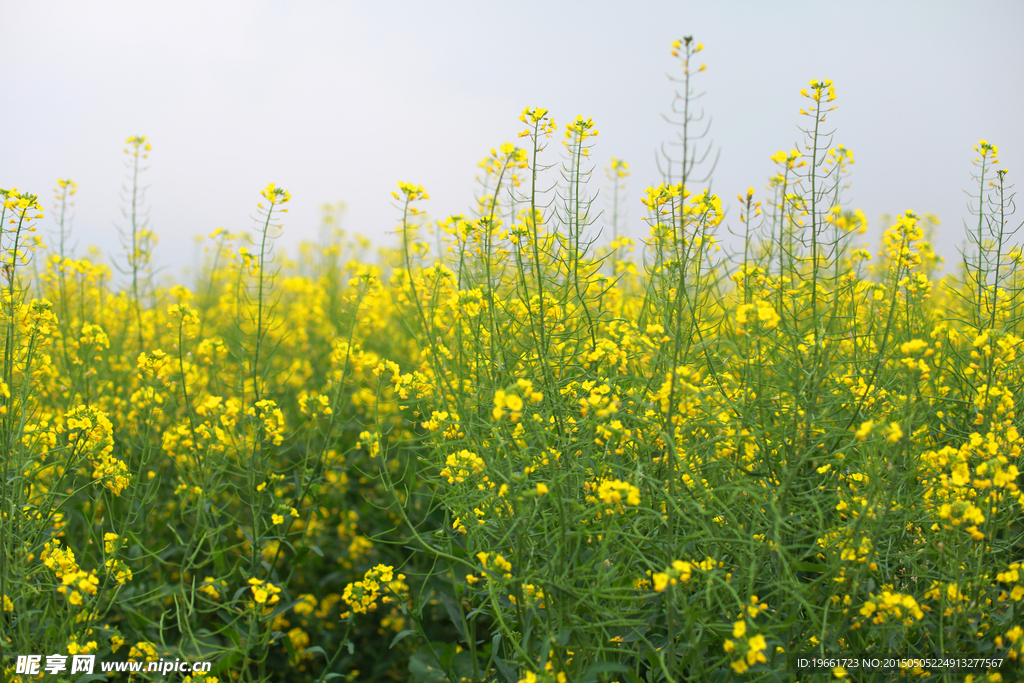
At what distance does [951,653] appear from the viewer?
184cm

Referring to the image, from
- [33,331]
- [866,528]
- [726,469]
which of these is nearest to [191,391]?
[33,331]

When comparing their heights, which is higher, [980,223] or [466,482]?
[980,223]

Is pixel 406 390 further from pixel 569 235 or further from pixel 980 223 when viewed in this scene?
pixel 980 223

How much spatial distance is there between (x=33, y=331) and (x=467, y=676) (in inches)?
83.8

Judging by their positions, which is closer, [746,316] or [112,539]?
[746,316]

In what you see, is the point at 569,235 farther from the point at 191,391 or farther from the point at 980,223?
the point at 191,391

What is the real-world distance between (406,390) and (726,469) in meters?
1.27

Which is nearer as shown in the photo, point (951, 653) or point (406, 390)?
point (951, 653)

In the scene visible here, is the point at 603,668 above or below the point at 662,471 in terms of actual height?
below

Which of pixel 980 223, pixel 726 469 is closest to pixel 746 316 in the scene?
pixel 726 469

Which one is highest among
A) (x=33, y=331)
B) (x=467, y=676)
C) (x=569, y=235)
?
(x=569, y=235)

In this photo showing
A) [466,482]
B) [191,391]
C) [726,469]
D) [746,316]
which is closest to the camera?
[746,316]

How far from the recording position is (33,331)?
7.82 ft

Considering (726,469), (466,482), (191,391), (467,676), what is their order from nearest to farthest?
1. (726,469)
2. (466,482)
3. (467,676)
4. (191,391)
